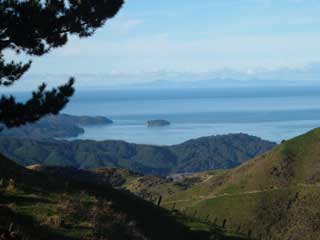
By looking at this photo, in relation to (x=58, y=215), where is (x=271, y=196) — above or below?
above

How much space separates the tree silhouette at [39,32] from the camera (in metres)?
18.3

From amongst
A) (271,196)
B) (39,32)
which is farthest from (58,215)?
(271,196)

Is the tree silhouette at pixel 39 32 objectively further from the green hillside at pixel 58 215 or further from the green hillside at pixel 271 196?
the green hillside at pixel 271 196

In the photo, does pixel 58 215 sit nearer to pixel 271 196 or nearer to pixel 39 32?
pixel 39 32

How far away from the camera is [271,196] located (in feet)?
318

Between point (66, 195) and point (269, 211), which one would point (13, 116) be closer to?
point (66, 195)

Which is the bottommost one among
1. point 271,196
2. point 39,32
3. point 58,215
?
point 58,215

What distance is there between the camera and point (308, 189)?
94250mm

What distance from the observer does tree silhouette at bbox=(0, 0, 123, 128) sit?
59.9 ft

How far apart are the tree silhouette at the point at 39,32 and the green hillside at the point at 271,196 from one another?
59.7 meters

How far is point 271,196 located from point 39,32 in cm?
8247

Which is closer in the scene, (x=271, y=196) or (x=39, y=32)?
(x=39, y=32)

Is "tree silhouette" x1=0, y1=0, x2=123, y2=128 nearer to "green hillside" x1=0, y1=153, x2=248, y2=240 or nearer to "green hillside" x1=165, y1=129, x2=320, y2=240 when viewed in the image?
"green hillside" x1=0, y1=153, x2=248, y2=240

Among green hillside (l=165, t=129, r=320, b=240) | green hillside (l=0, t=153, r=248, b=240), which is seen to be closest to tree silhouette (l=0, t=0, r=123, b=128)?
green hillside (l=0, t=153, r=248, b=240)
